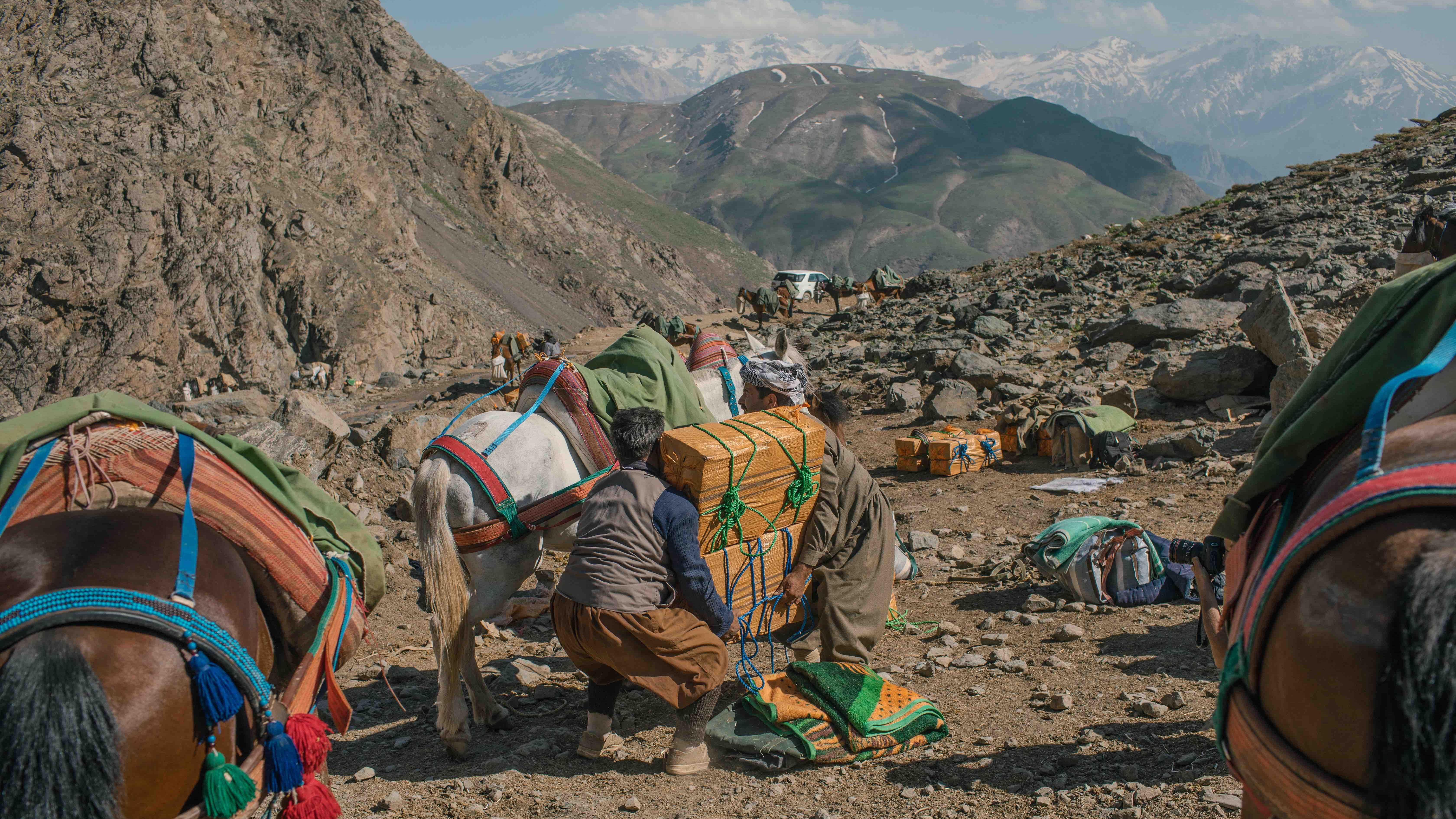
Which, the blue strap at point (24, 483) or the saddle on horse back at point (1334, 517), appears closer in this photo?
the saddle on horse back at point (1334, 517)

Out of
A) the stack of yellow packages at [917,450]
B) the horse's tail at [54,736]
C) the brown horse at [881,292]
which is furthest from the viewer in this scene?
the brown horse at [881,292]

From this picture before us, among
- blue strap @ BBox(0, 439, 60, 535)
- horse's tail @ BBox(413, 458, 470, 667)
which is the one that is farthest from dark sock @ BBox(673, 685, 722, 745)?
blue strap @ BBox(0, 439, 60, 535)

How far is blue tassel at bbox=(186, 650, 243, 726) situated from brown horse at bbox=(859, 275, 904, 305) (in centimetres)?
1910

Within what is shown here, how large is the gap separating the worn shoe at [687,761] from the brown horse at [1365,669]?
2.04 m

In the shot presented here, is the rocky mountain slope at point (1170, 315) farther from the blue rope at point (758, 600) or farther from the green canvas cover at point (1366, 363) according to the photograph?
the green canvas cover at point (1366, 363)

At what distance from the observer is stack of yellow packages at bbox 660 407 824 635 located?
3.29m

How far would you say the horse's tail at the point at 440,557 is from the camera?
3.70 meters

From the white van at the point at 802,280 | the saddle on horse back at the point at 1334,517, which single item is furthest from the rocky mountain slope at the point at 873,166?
the saddle on horse back at the point at 1334,517

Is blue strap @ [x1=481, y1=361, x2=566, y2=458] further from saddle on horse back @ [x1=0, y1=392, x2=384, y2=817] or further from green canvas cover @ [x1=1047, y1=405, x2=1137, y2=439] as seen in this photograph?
green canvas cover @ [x1=1047, y1=405, x2=1137, y2=439]

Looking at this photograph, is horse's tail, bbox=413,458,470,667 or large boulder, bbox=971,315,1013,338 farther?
large boulder, bbox=971,315,1013,338

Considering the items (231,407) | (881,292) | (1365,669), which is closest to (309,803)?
(1365,669)

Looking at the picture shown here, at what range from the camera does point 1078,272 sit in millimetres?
15992

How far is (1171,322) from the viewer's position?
1039cm

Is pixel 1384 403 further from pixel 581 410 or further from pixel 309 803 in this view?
pixel 581 410
